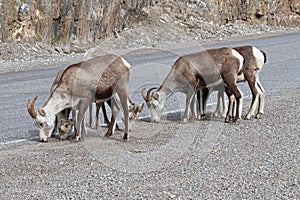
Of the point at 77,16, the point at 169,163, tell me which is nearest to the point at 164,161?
the point at 169,163

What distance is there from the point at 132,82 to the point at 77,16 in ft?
46.8

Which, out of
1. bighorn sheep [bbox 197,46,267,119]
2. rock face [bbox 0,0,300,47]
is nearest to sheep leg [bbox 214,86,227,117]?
bighorn sheep [bbox 197,46,267,119]

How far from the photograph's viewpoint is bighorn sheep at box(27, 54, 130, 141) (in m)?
10.1

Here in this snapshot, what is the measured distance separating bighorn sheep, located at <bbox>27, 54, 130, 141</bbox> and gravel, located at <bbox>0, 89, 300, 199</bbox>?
0.36 m

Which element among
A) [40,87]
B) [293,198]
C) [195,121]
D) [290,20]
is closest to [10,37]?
[40,87]

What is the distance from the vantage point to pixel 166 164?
338 inches

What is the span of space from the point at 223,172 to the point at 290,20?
41.0m

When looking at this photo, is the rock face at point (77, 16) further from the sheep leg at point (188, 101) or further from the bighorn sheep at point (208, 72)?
the sheep leg at point (188, 101)

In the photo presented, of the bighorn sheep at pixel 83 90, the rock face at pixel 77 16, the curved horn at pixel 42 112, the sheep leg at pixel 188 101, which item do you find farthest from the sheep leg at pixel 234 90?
the rock face at pixel 77 16

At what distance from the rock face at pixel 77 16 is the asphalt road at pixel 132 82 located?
15.3 feet

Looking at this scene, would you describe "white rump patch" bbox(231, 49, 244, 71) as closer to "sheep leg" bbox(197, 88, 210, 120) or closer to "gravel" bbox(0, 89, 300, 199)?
"sheep leg" bbox(197, 88, 210, 120)

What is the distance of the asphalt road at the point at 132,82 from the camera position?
40.0ft

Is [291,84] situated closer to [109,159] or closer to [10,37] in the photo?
[109,159]

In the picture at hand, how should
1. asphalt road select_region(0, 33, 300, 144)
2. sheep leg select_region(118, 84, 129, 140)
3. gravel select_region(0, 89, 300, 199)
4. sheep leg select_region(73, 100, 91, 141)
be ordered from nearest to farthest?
gravel select_region(0, 89, 300, 199)
sheep leg select_region(73, 100, 91, 141)
sheep leg select_region(118, 84, 129, 140)
asphalt road select_region(0, 33, 300, 144)
